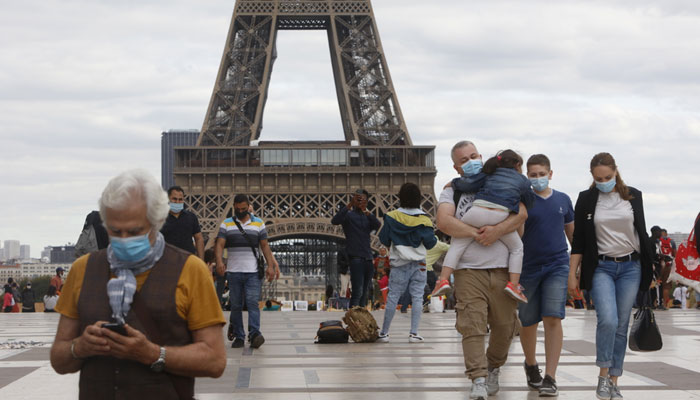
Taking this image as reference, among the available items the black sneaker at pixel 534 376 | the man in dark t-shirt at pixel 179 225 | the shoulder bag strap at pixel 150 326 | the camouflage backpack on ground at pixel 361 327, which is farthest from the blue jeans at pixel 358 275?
the shoulder bag strap at pixel 150 326

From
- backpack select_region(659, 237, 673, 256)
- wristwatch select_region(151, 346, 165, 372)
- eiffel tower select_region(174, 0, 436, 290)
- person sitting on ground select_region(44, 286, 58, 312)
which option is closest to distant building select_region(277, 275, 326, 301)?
eiffel tower select_region(174, 0, 436, 290)

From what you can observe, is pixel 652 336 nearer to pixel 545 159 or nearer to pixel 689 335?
pixel 545 159

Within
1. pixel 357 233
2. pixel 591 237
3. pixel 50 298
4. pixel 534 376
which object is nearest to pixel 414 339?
pixel 357 233

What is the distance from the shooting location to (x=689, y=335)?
A: 14320 millimetres

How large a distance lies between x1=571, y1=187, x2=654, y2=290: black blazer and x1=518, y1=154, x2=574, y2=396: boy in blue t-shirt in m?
0.23

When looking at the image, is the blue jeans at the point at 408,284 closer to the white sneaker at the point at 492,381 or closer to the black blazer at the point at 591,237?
the white sneaker at the point at 492,381

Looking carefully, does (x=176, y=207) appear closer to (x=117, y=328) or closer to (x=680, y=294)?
(x=117, y=328)

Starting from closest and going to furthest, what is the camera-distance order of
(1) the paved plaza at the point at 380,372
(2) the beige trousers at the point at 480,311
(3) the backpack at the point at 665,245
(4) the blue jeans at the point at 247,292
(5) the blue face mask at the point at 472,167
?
(2) the beige trousers at the point at 480,311, (5) the blue face mask at the point at 472,167, (1) the paved plaza at the point at 380,372, (4) the blue jeans at the point at 247,292, (3) the backpack at the point at 665,245

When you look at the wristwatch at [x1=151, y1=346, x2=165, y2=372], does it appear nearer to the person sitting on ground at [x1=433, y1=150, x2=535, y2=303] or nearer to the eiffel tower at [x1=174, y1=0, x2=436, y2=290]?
the person sitting on ground at [x1=433, y1=150, x2=535, y2=303]

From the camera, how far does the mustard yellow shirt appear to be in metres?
3.91

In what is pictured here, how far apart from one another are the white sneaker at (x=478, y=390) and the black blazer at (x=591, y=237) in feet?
3.92

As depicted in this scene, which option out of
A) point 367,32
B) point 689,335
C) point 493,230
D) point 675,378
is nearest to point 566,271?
point 493,230

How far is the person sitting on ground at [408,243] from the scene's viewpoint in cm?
1305

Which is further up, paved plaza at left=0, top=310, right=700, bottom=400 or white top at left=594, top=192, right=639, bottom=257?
white top at left=594, top=192, right=639, bottom=257
